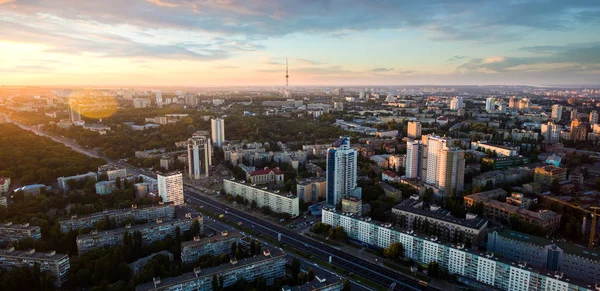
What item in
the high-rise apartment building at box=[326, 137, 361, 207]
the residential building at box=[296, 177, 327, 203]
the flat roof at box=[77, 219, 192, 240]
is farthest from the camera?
the residential building at box=[296, 177, 327, 203]

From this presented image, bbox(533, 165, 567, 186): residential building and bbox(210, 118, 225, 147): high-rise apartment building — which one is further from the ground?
bbox(210, 118, 225, 147): high-rise apartment building

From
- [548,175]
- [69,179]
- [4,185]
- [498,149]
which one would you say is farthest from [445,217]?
[4,185]

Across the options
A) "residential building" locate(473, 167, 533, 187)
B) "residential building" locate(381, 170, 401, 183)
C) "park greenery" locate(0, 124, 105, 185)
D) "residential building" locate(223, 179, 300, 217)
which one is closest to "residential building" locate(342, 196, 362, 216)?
"residential building" locate(223, 179, 300, 217)

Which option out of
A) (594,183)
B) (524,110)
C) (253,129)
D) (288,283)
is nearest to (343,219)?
(288,283)

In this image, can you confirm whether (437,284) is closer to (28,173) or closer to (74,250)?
(74,250)

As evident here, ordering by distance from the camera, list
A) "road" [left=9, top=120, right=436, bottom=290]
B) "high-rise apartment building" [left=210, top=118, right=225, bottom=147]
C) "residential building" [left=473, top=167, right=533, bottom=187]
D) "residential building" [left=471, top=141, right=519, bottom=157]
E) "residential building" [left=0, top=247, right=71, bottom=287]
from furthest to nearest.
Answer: "high-rise apartment building" [left=210, top=118, right=225, bottom=147]
"residential building" [left=471, top=141, right=519, bottom=157]
"residential building" [left=473, top=167, right=533, bottom=187]
"road" [left=9, top=120, right=436, bottom=290]
"residential building" [left=0, top=247, right=71, bottom=287]

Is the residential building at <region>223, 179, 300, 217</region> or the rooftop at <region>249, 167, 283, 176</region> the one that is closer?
the residential building at <region>223, 179, 300, 217</region>

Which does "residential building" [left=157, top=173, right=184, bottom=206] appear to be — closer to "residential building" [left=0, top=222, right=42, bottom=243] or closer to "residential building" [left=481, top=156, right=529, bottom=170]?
"residential building" [left=0, top=222, right=42, bottom=243]
